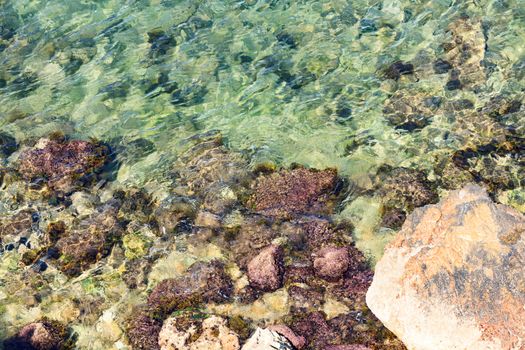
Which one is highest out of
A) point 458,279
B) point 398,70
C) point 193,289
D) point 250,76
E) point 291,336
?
point 458,279

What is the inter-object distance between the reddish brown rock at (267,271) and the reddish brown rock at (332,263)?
673 millimetres

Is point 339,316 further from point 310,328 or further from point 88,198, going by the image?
point 88,198

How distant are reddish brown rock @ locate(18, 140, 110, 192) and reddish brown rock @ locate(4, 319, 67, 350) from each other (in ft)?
12.0

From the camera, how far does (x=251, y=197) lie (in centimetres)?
1134

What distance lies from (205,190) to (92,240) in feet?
8.35

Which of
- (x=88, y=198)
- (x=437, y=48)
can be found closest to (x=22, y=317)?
(x=88, y=198)

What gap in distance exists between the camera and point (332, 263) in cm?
943

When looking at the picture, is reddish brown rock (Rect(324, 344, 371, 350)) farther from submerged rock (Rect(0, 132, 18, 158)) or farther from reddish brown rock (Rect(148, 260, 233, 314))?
submerged rock (Rect(0, 132, 18, 158))

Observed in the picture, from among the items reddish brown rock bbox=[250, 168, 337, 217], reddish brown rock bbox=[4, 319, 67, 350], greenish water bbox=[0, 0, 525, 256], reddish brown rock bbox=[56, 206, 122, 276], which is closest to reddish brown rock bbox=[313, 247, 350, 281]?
reddish brown rock bbox=[250, 168, 337, 217]

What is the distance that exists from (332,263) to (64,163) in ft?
22.9

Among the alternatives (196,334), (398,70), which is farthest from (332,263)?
(398,70)

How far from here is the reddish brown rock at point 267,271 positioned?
9.37 metres

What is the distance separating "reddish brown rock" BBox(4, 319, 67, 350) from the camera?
29.9ft

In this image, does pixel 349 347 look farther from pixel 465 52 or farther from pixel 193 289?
pixel 465 52
